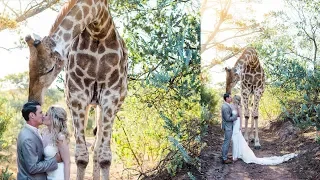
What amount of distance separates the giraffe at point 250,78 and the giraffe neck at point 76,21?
214cm

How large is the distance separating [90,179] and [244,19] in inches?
108

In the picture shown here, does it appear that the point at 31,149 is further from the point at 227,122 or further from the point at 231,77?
the point at 231,77

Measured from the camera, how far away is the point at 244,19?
17.0 ft

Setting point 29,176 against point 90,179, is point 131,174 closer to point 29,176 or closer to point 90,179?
point 90,179

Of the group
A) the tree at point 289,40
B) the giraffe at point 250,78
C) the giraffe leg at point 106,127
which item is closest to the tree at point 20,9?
the giraffe leg at point 106,127

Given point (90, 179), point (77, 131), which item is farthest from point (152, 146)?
point (77, 131)

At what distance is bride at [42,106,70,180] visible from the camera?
2525 millimetres

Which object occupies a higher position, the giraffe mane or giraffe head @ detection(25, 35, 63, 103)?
the giraffe mane

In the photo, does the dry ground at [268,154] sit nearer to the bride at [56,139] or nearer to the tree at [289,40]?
the tree at [289,40]

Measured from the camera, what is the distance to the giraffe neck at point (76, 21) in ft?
8.07

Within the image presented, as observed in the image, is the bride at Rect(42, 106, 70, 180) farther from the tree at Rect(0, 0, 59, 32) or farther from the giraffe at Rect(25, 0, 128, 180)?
the tree at Rect(0, 0, 59, 32)

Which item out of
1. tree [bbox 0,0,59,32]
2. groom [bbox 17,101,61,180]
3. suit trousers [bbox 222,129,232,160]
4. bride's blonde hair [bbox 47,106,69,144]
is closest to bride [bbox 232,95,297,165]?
suit trousers [bbox 222,129,232,160]

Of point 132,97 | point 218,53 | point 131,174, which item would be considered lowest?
point 131,174

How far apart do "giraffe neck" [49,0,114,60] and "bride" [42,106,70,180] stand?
370 millimetres
